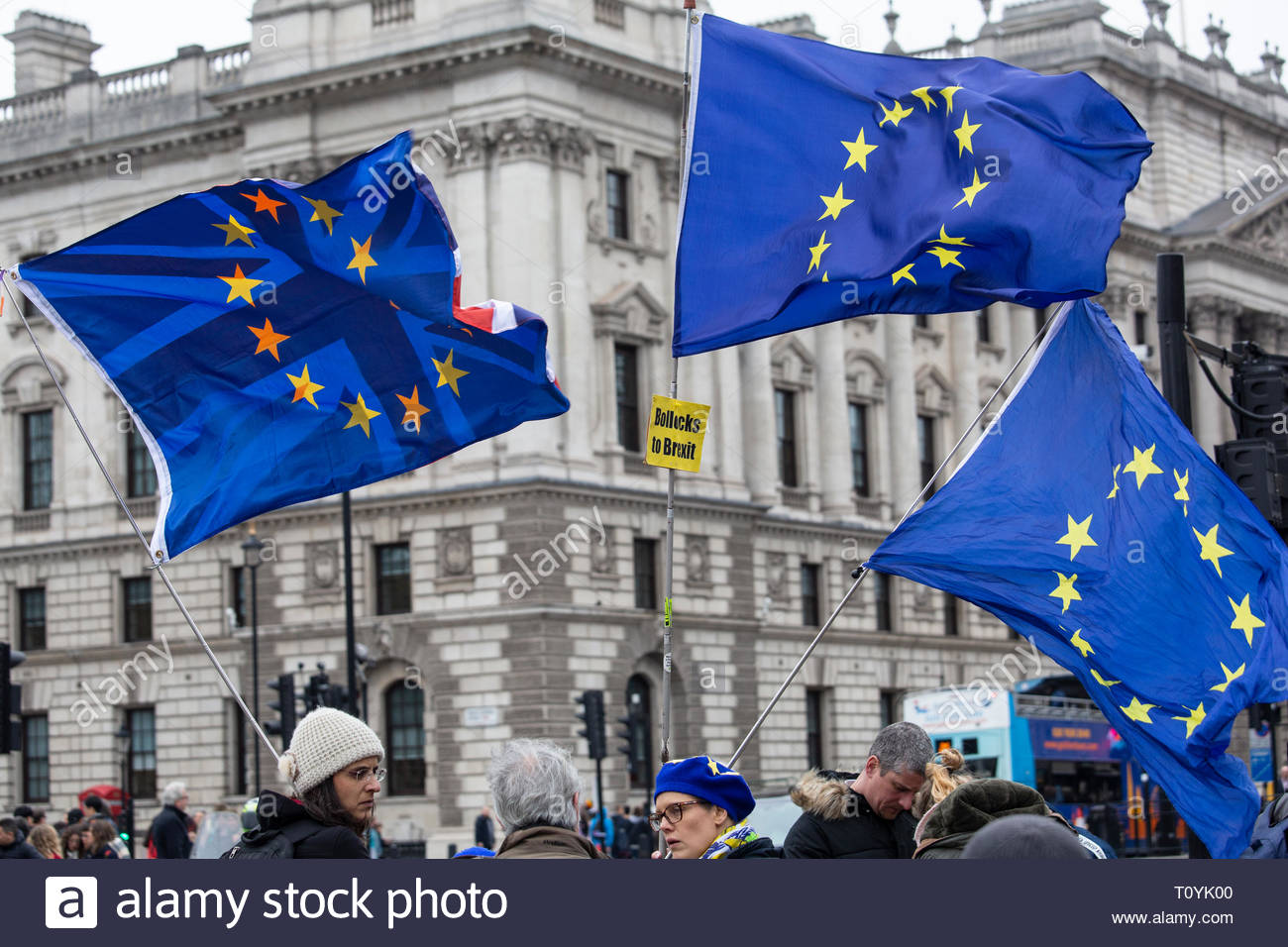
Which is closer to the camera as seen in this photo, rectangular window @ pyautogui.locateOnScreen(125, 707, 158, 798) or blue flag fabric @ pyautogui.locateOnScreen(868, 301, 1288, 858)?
blue flag fabric @ pyautogui.locateOnScreen(868, 301, 1288, 858)

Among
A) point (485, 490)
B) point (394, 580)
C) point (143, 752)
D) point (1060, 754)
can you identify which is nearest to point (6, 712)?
point (485, 490)

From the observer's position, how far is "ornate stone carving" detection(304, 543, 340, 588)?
4550 cm

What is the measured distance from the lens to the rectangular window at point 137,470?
49250 mm

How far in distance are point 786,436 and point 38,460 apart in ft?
57.2

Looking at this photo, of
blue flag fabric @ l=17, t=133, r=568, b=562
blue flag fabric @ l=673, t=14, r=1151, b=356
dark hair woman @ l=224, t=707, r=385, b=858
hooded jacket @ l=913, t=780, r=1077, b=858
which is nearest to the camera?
hooded jacket @ l=913, t=780, r=1077, b=858

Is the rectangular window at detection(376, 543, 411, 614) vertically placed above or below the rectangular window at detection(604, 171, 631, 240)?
below

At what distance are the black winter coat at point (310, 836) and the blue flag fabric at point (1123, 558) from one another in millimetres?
4338

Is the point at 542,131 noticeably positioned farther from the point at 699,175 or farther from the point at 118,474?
the point at 699,175

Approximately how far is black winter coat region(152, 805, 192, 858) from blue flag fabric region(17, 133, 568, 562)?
871cm

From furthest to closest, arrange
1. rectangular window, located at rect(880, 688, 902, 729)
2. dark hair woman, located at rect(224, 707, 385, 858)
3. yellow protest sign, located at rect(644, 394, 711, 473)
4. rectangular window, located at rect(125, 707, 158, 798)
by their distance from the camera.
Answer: rectangular window, located at rect(880, 688, 902, 729) < rectangular window, located at rect(125, 707, 158, 798) < yellow protest sign, located at rect(644, 394, 711, 473) < dark hair woman, located at rect(224, 707, 385, 858)

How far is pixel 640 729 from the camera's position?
4597 cm

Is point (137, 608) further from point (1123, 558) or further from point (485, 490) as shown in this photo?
point (1123, 558)

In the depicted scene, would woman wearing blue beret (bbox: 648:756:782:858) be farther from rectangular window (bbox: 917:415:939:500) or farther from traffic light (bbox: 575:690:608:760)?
rectangular window (bbox: 917:415:939:500)

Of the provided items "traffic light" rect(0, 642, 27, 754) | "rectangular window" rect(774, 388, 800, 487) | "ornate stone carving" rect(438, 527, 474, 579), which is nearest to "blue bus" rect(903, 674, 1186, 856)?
"rectangular window" rect(774, 388, 800, 487)
